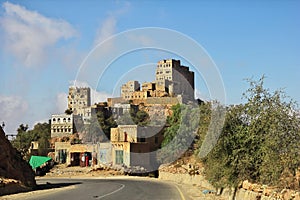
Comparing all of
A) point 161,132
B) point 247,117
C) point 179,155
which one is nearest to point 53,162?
point 161,132

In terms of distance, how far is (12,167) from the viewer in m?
36.8

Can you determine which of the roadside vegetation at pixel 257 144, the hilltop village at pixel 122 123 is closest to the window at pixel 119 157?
the hilltop village at pixel 122 123

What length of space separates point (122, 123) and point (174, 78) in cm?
5307

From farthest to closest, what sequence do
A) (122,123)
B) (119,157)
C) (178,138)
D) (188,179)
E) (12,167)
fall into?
(122,123)
(119,157)
(178,138)
(188,179)
(12,167)

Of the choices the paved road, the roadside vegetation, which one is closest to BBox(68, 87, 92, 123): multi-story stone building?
the paved road

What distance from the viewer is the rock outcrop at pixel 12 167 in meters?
35.7

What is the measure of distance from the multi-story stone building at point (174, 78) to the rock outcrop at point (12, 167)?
117 meters

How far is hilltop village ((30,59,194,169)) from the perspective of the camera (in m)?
74.8

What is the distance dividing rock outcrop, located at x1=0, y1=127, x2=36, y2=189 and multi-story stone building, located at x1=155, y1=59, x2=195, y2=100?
117m

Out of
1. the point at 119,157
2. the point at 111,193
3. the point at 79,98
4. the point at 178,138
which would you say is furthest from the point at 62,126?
the point at 111,193

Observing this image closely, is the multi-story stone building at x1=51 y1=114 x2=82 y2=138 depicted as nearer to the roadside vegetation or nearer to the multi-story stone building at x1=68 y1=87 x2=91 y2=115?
the multi-story stone building at x1=68 y1=87 x2=91 y2=115

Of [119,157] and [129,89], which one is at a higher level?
[129,89]

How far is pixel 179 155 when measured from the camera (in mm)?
71250

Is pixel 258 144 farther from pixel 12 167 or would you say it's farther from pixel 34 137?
pixel 34 137
